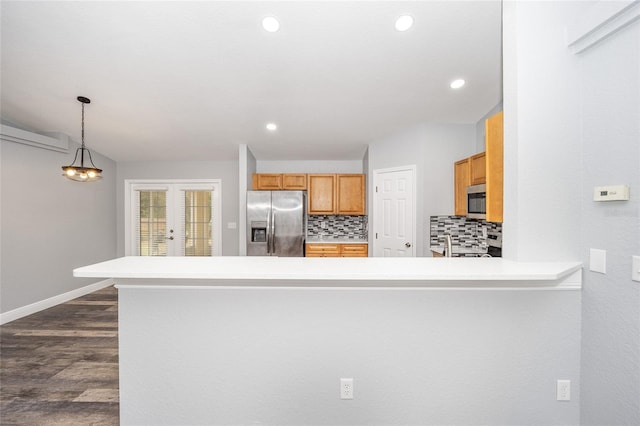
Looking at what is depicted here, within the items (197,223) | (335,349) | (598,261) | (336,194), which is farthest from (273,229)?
(598,261)

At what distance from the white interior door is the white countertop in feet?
7.40

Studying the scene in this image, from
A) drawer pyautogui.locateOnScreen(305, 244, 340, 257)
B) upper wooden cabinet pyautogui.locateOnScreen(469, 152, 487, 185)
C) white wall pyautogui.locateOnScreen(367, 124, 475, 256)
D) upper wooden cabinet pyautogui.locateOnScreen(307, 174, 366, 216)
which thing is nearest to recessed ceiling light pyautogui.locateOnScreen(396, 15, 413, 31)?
upper wooden cabinet pyautogui.locateOnScreen(469, 152, 487, 185)

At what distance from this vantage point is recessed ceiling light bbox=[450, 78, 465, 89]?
2.83 meters

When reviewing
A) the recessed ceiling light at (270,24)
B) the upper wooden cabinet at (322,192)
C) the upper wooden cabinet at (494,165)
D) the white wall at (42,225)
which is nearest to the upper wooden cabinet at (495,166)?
the upper wooden cabinet at (494,165)

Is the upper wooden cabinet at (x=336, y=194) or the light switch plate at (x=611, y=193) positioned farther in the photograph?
the upper wooden cabinet at (x=336, y=194)

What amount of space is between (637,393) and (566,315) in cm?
36

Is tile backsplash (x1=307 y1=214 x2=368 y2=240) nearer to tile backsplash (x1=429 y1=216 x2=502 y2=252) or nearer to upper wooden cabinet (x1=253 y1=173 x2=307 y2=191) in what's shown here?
upper wooden cabinet (x1=253 y1=173 x2=307 y2=191)

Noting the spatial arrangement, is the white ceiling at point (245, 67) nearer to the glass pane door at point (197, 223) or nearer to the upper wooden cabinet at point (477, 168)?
the upper wooden cabinet at point (477, 168)

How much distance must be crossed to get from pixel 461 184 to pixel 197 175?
14.5 ft

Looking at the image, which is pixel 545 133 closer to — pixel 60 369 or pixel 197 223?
pixel 60 369

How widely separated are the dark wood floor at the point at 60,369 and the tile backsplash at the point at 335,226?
10.5ft

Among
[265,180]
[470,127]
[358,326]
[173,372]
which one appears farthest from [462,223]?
[173,372]

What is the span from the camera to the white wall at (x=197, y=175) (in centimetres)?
518

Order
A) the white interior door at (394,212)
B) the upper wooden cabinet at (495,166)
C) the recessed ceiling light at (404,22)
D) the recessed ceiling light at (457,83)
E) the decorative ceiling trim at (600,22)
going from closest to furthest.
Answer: the decorative ceiling trim at (600,22)
the upper wooden cabinet at (495,166)
the recessed ceiling light at (404,22)
the recessed ceiling light at (457,83)
the white interior door at (394,212)
